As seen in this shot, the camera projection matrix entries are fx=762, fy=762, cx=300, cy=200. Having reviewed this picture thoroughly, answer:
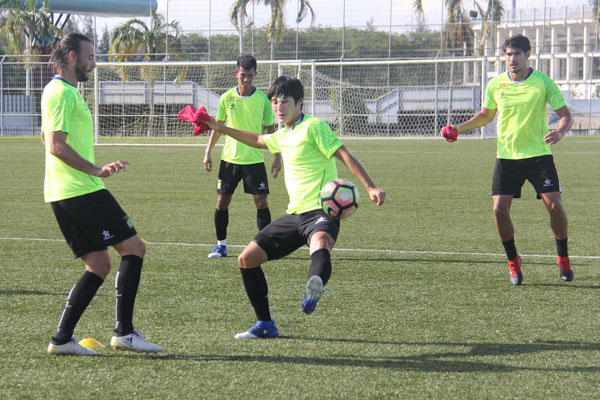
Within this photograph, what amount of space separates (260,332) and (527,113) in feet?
11.2

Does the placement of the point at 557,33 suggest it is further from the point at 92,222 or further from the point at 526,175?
the point at 92,222

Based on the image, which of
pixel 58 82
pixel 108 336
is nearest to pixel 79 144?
pixel 58 82

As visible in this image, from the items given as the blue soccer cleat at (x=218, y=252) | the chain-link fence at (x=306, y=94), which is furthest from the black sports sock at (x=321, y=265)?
the chain-link fence at (x=306, y=94)

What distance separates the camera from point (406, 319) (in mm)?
5363

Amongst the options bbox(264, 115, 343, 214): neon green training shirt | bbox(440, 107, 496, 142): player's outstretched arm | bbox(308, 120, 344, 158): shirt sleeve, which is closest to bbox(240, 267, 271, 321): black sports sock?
bbox(264, 115, 343, 214): neon green training shirt

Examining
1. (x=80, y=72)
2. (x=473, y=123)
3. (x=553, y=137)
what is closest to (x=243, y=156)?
(x=473, y=123)

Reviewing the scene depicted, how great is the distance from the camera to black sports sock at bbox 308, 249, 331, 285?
4.44 metres

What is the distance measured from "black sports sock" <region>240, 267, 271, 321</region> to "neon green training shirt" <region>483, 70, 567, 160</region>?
306 cm

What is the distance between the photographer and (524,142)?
684cm

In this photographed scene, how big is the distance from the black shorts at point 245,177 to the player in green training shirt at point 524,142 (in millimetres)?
2171

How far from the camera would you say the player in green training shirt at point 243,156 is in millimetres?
8133

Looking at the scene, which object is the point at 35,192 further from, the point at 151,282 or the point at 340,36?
the point at 340,36

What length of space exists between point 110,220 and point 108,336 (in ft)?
2.93

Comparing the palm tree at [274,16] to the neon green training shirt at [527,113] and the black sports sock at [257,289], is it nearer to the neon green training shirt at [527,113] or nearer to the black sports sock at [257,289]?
the neon green training shirt at [527,113]
